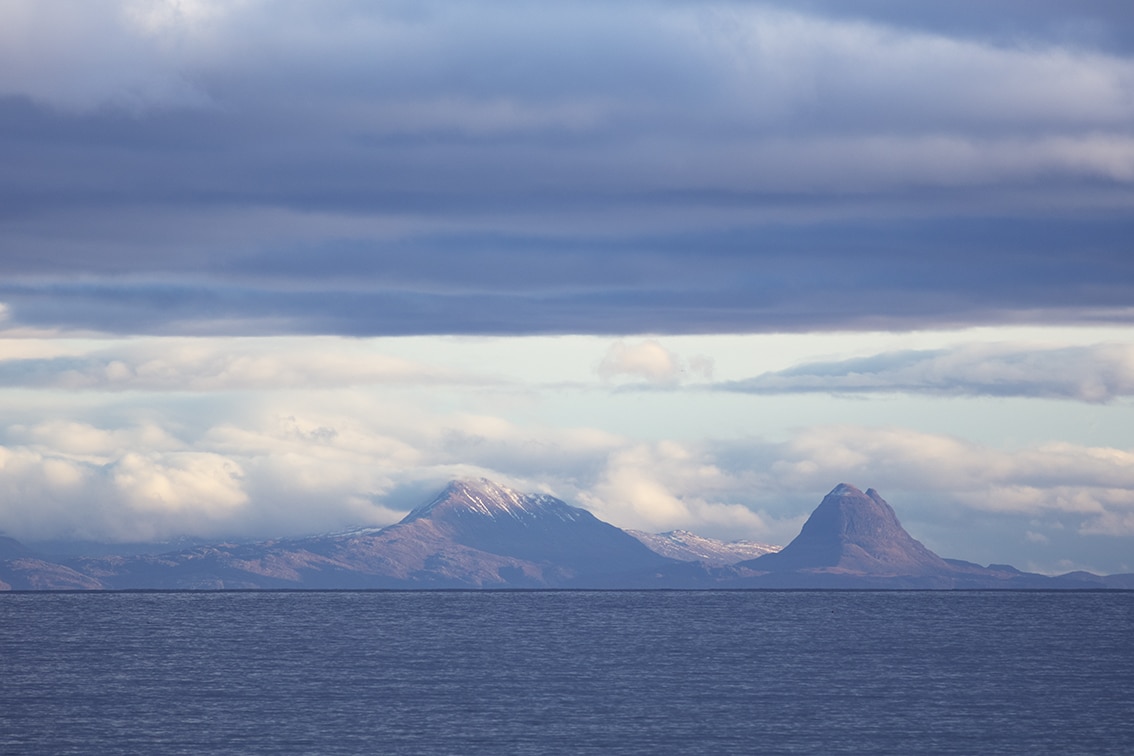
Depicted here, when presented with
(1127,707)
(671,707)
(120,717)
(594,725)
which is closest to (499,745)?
(594,725)

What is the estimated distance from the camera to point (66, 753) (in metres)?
153

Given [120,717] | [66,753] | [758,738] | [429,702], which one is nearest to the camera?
[66,753]

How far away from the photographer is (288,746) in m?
158

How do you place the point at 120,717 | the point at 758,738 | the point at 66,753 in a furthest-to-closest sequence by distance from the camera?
1. the point at 120,717
2. the point at 758,738
3. the point at 66,753

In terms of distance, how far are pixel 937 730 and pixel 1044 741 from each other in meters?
12.6

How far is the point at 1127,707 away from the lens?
641ft

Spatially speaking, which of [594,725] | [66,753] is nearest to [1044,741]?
[594,725]

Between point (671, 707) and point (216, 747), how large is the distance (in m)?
59.1

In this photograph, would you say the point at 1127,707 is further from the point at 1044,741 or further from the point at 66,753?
the point at 66,753

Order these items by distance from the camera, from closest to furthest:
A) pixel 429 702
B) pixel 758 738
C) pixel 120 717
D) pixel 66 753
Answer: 1. pixel 66 753
2. pixel 758 738
3. pixel 120 717
4. pixel 429 702

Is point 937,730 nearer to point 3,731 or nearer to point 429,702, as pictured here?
point 429,702

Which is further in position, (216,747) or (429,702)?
(429,702)

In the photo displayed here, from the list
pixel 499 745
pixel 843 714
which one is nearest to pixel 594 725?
pixel 499 745

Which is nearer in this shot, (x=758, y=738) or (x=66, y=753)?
(x=66, y=753)
